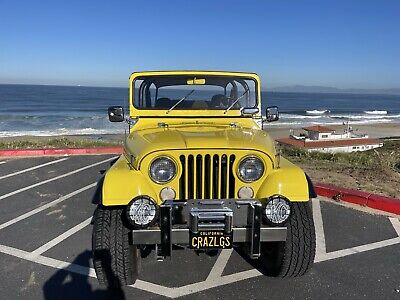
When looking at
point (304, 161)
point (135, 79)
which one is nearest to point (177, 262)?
point (135, 79)

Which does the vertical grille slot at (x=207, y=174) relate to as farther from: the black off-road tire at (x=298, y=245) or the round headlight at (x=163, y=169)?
the black off-road tire at (x=298, y=245)

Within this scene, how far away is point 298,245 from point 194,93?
2.33 meters

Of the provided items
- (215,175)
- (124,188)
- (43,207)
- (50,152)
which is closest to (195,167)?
(215,175)

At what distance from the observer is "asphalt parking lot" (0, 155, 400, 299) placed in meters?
3.38

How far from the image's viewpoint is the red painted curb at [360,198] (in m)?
5.52

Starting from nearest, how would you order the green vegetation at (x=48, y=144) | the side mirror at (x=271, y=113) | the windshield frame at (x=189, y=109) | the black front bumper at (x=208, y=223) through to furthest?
the black front bumper at (x=208, y=223)
the windshield frame at (x=189, y=109)
the side mirror at (x=271, y=113)
the green vegetation at (x=48, y=144)

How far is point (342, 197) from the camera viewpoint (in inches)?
237

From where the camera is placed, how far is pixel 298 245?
334cm

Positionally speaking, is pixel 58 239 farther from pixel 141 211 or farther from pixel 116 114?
pixel 141 211

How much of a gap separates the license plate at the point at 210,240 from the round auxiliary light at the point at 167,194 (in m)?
0.43

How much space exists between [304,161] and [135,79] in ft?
19.9

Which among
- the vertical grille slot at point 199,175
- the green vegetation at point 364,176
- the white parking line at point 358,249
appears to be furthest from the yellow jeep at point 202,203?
the green vegetation at point 364,176

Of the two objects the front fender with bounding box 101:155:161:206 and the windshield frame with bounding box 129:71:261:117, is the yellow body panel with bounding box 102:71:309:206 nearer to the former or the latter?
the front fender with bounding box 101:155:161:206

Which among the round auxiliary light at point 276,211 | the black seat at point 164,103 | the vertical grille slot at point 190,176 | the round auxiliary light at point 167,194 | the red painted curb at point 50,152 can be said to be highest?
the black seat at point 164,103
